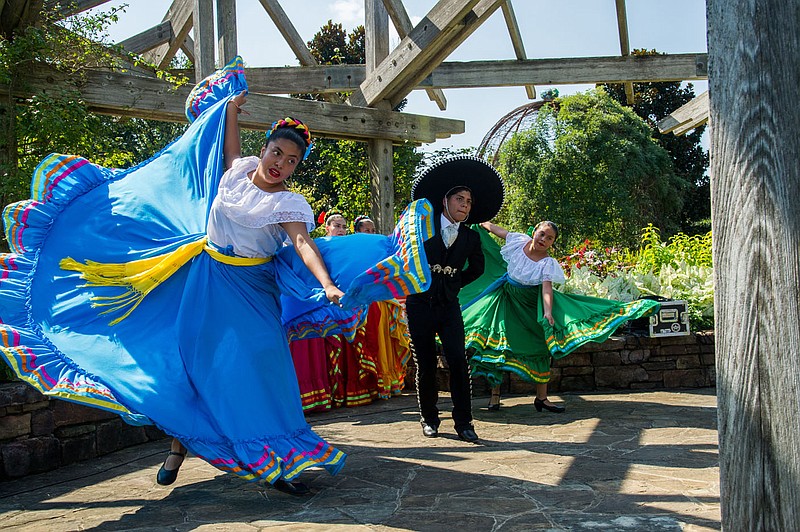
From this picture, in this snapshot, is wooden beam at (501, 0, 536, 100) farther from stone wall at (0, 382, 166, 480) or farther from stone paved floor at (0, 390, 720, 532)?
stone wall at (0, 382, 166, 480)

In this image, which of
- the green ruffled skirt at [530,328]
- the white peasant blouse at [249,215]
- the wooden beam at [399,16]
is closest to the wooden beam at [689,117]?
the wooden beam at [399,16]

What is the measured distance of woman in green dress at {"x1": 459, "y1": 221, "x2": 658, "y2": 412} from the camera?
6.75 meters

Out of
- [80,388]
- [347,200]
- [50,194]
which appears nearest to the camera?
[80,388]

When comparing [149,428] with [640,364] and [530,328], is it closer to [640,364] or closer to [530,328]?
[530,328]

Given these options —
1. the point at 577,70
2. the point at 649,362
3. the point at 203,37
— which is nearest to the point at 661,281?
the point at 649,362

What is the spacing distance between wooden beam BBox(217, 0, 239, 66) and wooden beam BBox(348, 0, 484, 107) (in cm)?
156

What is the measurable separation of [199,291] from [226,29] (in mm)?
4412

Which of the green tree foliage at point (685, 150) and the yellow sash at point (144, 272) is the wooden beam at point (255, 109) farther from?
the green tree foliage at point (685, 150)

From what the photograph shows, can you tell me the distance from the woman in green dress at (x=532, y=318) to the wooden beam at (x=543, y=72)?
342cm

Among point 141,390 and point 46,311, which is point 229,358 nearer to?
point 141,390

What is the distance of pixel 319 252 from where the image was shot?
4.18 metres

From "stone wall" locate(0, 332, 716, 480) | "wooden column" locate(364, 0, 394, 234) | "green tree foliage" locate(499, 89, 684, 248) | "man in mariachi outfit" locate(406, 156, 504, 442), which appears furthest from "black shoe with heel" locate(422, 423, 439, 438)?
"green tree foliage" locate(499, 89, 684, 248)

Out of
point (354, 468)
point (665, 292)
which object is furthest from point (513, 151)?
point (354, 468)

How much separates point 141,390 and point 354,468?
4.88 ft
